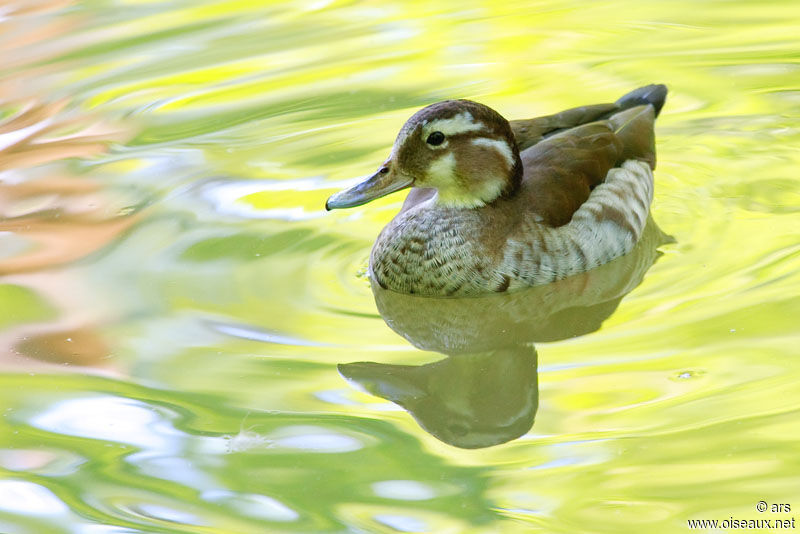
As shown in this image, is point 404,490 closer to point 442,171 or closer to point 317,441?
point 317,441

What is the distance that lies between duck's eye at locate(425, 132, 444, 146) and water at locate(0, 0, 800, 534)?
0.93m

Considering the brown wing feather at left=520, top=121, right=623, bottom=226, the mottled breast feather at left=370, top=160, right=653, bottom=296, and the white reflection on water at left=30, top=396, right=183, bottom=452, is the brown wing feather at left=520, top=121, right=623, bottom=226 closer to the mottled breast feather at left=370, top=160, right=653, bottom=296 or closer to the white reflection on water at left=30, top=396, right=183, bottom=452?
the mottled breast feather at left=370, top=160, right=653, bottom=296

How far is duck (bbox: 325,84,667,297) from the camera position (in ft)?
23.8

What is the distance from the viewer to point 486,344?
6844 millimetres

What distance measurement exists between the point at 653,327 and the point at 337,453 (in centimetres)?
188

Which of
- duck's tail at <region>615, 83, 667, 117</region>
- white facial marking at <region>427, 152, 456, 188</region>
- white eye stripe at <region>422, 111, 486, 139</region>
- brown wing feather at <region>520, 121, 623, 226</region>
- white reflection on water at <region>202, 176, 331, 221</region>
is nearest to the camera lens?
white eye stripe at <region>422, 111, 486, 139</region>

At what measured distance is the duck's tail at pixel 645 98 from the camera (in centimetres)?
871

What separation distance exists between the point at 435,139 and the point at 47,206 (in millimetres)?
3008

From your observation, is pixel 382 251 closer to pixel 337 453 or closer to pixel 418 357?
pixel 418 357

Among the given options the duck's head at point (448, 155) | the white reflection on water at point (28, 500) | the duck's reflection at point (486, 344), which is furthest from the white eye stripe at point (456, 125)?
the white reflection on water at point (28, 500)

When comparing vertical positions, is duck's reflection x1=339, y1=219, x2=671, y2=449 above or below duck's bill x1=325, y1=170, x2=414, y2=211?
below

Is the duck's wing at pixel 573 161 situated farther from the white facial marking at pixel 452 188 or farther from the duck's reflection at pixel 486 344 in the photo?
the duck's reflection at pixel 486 344

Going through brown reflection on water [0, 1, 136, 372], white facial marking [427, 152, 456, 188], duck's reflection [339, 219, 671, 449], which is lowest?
duck's reflection [339, 219, 671, 449]

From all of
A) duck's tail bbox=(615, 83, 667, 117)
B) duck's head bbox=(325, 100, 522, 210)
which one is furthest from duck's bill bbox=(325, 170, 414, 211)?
duck's tail bbox=(615, 83, 667, 117)
